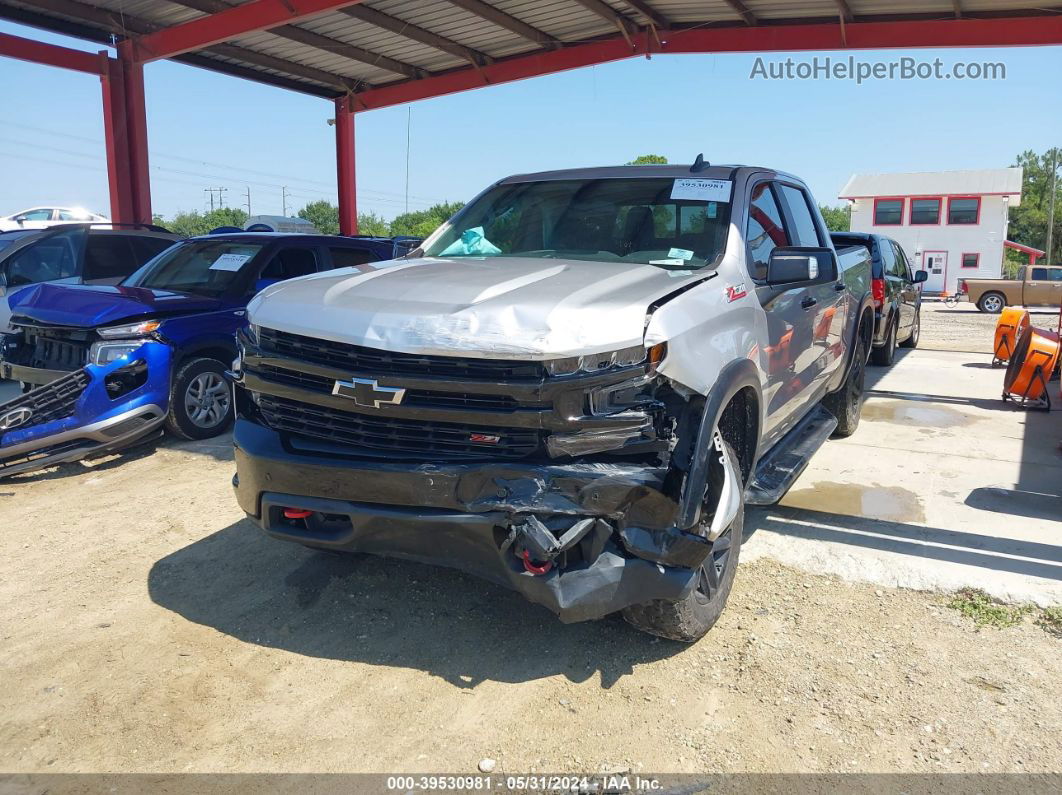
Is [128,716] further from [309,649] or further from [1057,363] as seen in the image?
[1057,363]

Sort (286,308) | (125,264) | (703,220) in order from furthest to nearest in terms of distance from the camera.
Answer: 1. (125,264)
2. (703,220)
3. (286,308)

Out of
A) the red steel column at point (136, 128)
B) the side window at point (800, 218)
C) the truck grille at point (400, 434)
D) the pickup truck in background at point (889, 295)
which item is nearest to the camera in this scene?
the truck grille at point (400, 434)

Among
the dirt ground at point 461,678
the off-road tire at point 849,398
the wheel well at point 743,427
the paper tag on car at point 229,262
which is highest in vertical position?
the paper tag on car at point 229,262

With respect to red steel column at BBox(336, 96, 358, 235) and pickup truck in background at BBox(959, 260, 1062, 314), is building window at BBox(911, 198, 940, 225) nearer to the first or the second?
pickup truck in background at BBox(959, 260, 1062, 314)

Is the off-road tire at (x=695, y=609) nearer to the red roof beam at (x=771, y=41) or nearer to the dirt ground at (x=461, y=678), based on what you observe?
the dirt ground at (x=461, y=678)

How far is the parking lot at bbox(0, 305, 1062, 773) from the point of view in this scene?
2844mm

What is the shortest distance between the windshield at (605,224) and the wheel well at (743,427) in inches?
26.3

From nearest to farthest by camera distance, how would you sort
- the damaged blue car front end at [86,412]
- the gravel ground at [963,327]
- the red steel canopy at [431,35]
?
1. the damaged blue car front end at [86,412]
2. the red steel canopy at [431,35]
3. the gravel ground at [963,327]

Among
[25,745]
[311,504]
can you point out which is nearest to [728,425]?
[311,504]

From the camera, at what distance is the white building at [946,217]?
45.0 m

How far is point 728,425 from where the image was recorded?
3.61 meters

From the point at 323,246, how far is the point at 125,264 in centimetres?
317

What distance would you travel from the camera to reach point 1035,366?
8586 mm

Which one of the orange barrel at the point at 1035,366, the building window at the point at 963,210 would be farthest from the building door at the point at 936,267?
the orange barrel at the point at 1035,366
